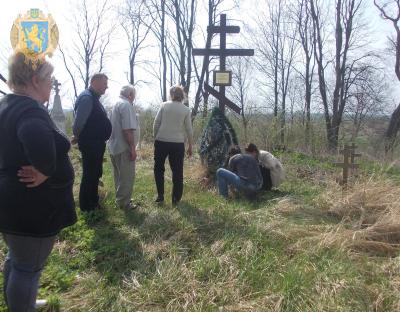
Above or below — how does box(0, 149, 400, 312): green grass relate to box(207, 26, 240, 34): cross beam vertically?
below

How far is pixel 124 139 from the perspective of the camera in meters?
5.07

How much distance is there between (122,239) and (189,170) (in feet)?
12.9

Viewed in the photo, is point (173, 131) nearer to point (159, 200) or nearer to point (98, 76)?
point (159, 200)

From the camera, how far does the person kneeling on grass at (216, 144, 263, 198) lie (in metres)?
5.92

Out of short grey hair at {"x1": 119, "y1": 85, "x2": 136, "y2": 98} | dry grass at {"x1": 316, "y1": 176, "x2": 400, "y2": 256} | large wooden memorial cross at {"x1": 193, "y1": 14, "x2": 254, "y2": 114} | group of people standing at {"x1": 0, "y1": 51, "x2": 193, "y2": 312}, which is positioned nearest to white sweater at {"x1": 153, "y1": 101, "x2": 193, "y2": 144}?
short grey hair at {"x1": 119, "y1": 85, "x2": 136, "y2": 98}

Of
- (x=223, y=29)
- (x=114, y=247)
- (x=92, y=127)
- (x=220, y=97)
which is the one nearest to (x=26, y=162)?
(x=114, y=247)

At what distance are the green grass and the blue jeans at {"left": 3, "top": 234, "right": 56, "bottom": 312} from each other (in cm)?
63

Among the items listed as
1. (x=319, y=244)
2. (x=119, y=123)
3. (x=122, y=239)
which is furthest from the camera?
(x=119, y=123)

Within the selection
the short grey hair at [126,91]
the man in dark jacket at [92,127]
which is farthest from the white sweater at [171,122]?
the man in dark jacket at [92,127]

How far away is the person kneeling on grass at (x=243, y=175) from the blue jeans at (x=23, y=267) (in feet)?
12.5

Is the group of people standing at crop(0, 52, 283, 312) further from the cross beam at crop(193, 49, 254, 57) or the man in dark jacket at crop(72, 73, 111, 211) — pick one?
the cross beam at crop(193, 49, 254, 57)

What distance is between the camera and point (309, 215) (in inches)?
187

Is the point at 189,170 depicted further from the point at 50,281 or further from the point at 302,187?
the point at 50,281

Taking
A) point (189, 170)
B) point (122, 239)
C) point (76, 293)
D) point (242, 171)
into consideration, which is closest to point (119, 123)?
point (122, 239)
